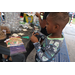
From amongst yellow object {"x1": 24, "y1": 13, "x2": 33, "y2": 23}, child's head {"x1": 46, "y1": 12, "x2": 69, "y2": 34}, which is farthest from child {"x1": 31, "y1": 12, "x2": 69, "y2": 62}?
yellow object {"x1": 24, "y1": 13, "x2": 33, "y2": 23}

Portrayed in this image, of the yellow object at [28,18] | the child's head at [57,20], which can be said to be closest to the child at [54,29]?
the child's head at [57,20]

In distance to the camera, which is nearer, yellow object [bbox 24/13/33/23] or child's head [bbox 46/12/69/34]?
child's head [bbox 46/12/69/34]

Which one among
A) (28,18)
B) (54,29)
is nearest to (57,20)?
(54,29)

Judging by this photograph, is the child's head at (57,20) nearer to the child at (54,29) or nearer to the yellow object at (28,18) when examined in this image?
the child at (54,29)

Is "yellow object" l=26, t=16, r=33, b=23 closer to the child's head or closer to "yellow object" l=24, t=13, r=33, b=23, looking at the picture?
"yellow object" l=24, t=13, r=33, b=23

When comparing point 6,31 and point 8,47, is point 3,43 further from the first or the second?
point 6,31

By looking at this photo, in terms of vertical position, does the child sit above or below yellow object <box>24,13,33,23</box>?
below

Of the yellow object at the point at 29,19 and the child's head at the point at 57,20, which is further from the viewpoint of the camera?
the yellow object at the point at 29,19

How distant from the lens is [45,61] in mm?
733

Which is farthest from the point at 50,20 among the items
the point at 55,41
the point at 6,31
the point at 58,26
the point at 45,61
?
the point at 6,31

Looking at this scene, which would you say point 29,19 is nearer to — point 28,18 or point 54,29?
point 28,18

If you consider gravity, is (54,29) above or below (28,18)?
below
